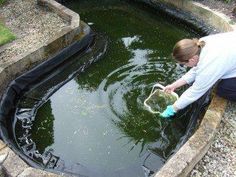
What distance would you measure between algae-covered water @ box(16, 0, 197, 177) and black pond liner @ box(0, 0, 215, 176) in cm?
6

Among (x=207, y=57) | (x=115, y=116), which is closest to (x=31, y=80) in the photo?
(x=115, y=116)

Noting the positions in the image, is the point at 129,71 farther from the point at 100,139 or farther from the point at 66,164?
the point at 66,164

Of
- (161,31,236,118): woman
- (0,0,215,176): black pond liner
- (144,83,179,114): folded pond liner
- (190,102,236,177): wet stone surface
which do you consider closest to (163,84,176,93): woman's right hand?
(144,83,179,114): folded pond liner

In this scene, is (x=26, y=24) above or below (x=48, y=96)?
above

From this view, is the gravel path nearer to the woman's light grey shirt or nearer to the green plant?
the green plant

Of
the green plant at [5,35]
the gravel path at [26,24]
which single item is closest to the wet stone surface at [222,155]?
the gravel path at [26,24]

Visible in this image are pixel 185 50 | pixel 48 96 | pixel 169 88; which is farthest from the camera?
pixel 48 96

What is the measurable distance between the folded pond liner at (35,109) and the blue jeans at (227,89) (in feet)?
0.97

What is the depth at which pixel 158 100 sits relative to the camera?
490 centimetres

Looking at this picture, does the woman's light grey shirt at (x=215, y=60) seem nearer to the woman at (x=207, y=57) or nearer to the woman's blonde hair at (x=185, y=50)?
the woman at (x=207, y=57)

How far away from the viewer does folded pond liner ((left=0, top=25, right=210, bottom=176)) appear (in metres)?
4.32

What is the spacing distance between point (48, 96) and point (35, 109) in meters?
0.31

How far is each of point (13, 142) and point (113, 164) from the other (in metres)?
1.35

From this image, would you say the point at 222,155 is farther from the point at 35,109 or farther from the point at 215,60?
the point at 35,109
